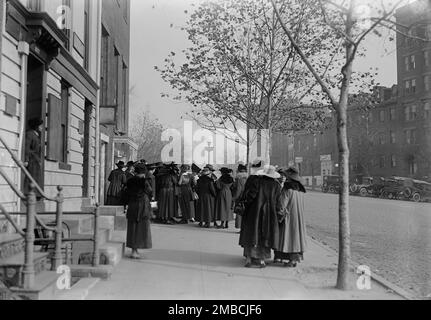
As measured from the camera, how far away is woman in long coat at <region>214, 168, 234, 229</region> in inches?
589

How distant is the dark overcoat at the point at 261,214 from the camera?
8.73m

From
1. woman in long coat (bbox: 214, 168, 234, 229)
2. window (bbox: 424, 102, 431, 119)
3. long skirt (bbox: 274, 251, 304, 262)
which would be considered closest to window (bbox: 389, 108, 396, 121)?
window (bbox: 424, 102, 431, 119)

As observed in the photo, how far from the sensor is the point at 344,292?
7.14 meters

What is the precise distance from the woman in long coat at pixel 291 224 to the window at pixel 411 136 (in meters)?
46.6

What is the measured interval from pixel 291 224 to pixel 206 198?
20.3 ft

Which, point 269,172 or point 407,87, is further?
point 407,87

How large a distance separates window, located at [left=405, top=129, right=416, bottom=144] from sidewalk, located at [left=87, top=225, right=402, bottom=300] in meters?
44.8

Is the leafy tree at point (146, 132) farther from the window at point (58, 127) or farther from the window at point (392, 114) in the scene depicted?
the window at point (58, 127)

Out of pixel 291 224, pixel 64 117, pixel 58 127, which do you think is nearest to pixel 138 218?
pixel 291 224

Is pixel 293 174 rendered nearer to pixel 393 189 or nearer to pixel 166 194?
pixel 166 194

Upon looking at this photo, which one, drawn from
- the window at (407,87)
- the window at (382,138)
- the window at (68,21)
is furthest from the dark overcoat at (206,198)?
the window at (382,138)

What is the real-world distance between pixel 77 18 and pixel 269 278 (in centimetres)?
958

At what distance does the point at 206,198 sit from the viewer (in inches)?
592

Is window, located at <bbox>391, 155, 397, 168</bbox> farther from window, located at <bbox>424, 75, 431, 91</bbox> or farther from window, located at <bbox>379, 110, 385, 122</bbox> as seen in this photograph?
window, located at <bbox>424, 75, 431, 91</bbox>
